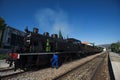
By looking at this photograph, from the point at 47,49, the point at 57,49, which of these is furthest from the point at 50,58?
the point at 57,49

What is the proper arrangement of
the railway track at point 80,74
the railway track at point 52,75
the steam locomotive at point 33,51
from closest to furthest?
1. the railway track at point 52,75
2. the railway track at point 80,74
3. the steam locomotive at point 33,51

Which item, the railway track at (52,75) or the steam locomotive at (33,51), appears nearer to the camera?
the railway track at (52,75)

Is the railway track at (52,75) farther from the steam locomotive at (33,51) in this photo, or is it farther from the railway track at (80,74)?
the steam locomotive at (33,51)

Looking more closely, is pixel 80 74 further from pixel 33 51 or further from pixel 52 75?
pixel 33 51

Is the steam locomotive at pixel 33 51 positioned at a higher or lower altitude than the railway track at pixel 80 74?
higher

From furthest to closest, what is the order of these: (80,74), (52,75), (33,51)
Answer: (33,51) → (80,74) → (52,75)

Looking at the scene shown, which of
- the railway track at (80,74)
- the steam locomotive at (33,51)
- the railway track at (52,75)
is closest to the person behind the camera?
the railway track at (52,75)

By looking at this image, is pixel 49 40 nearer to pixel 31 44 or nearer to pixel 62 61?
pixel 31 44

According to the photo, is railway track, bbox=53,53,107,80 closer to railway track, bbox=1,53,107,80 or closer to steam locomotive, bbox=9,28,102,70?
railway track, bbox=1,53,107,80

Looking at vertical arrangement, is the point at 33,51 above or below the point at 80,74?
above

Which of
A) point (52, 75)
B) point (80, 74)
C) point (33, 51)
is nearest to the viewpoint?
point (52, 75)

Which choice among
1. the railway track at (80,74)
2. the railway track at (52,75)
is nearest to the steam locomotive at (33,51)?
the railway track at (52,75)

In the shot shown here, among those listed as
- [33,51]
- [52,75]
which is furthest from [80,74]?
[33,51]

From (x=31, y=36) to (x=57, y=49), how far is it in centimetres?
427
